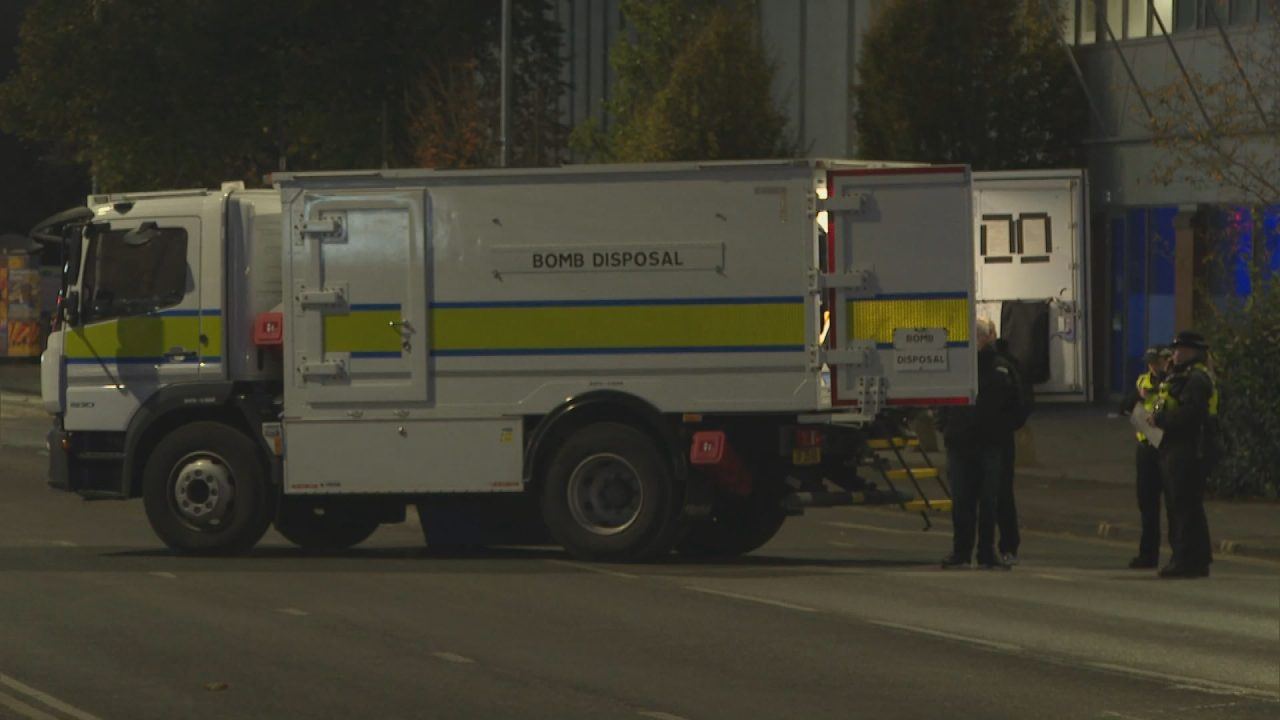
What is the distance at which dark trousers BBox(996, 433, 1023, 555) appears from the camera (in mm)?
17203

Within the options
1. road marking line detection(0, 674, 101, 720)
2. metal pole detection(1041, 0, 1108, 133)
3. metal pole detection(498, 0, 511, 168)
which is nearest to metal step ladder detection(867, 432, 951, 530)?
road marking line detection(0, 674, 101, 720)

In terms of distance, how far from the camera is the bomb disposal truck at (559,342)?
660 inches

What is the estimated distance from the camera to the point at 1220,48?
117 feet

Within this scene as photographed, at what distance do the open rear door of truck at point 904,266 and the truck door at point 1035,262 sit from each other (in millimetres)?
11482

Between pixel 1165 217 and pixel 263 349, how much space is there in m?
23.6

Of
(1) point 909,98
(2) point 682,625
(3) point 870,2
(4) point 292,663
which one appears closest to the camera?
(4) point 292,663

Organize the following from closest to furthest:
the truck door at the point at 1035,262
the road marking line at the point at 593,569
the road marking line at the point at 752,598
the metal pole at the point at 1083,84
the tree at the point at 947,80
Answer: the road marking line at the point at 752,598, the road marking line at the point at 593,569, the truck door at the point at 1035,262, the tree at the point at 947,80, the metal pole at the point at 1083,84

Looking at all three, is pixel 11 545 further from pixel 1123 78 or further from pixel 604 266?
pixel 1123 78

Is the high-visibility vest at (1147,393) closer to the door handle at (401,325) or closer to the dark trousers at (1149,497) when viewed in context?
the dark trousers at (1149,497)

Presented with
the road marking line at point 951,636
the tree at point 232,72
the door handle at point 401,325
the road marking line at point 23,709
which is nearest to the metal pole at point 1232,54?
the door handle at point 401,325

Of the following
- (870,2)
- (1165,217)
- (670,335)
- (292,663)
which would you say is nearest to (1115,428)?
(1165,217)

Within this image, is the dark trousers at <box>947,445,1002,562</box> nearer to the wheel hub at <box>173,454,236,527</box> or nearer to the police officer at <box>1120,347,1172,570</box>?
the police officer at <box>1120,347,1172,570</box>

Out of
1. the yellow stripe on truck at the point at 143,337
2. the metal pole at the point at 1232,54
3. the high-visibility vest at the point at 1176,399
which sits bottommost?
the high-visibility vest at the point at 1176,399

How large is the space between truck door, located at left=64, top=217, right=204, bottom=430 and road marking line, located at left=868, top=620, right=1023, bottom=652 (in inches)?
246
